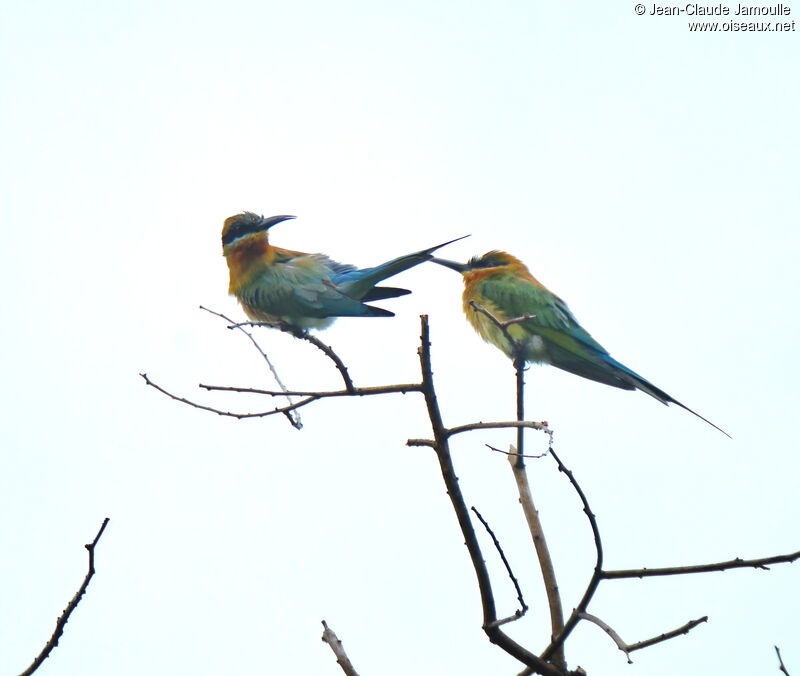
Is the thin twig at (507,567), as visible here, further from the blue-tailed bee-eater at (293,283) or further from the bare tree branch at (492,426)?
the blue-tailed bee-eater at (293,283)

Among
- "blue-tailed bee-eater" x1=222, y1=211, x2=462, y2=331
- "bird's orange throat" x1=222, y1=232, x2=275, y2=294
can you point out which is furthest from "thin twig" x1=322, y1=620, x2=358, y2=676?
"bird's orange throat" x1=222, y1=232, x2=275, y2=294

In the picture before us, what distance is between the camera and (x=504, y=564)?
2.31m

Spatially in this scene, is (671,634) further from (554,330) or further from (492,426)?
(554,330)

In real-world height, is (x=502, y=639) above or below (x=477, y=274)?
below

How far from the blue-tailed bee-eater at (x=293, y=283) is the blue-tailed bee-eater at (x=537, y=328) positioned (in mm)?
949

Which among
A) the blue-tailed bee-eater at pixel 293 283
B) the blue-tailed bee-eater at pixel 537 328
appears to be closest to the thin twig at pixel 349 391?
the blue-tailed bee-eater at pixel 293 283

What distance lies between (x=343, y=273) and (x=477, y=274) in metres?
1.46

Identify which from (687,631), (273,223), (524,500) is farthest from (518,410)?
(273,223)

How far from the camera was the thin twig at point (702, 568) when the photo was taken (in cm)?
197

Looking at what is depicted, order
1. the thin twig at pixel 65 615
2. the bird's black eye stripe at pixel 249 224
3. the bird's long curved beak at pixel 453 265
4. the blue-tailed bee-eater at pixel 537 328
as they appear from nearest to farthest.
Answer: the thin twig at pixel 65 615 < the bird's black eye stripe at pixel 249 224 < the blue-tailed bee-eater at pixel 537 328 < the bird's long curved beak at pixel 453 265

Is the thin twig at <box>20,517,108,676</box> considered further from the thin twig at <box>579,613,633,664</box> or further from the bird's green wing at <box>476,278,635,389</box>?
the bird's green wing at <box>476,278,635,389</box>

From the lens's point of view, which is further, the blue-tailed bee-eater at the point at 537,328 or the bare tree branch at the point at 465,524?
the blue-tailed bee-eater at the point at 537,328

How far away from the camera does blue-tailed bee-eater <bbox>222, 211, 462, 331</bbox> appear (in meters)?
5.00

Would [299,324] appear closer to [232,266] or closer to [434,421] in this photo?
[232,266]
